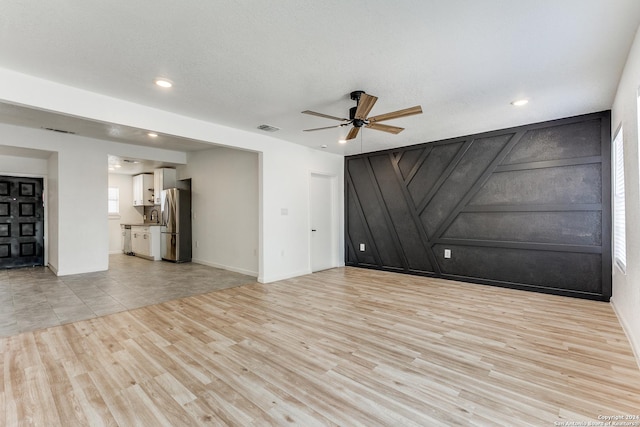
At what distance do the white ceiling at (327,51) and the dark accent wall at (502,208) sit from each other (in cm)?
82

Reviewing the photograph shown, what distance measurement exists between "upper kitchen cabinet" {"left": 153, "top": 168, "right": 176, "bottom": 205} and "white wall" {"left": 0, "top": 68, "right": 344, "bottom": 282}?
6.38 feet

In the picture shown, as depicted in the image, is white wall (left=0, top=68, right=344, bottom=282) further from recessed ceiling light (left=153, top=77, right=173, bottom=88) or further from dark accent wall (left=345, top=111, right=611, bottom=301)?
dark accent wall (left=345, top=111, right=611, bottom=301)

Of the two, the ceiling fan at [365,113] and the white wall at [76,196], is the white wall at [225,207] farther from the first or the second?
the ceiling fan at [365,113]

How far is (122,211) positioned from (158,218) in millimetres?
1449

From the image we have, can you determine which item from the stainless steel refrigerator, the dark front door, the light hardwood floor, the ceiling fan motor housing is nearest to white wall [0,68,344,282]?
the stainless steel refrigerator

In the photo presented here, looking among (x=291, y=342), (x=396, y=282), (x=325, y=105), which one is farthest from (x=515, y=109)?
(x=291, y=342)

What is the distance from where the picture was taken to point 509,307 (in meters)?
3.71

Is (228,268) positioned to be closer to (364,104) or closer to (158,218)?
(158,218)

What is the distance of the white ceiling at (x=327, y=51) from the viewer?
1894mm

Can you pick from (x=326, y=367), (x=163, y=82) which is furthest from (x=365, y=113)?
(x=326, y=367)

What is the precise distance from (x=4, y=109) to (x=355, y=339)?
18.4 feet

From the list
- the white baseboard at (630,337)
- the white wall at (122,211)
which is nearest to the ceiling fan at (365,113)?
the white baseboard at (630,337)

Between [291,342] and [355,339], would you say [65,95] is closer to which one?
[291,342]

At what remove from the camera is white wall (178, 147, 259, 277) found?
18.8 feet
